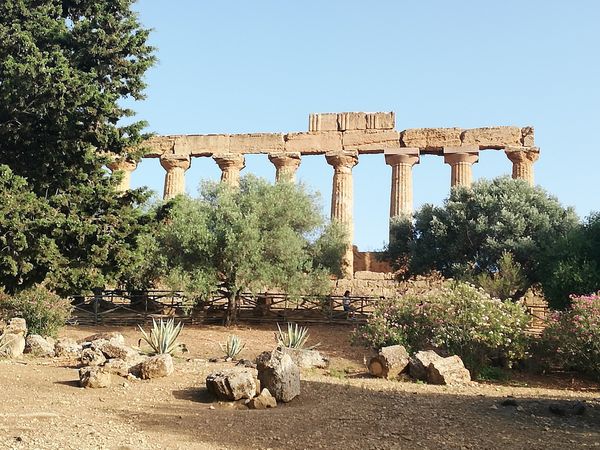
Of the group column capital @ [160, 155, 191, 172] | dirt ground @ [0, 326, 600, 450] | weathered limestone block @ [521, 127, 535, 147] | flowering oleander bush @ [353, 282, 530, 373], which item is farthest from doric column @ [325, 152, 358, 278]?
A: dirt ground @ [0, 326, 600, 450]

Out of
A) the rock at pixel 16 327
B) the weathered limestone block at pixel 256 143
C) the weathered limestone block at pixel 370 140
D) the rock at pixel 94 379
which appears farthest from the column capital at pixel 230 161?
the rock at pixel 94 379

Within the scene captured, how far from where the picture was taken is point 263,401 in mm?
8672

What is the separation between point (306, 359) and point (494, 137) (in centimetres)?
1766

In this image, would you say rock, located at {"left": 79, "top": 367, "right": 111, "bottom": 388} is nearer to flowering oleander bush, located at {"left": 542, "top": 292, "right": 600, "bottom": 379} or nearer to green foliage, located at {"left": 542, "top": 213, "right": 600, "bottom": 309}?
flowering oleander bush, located at {"left": 542, "top": 292, "right": 600, "bottom": 379}

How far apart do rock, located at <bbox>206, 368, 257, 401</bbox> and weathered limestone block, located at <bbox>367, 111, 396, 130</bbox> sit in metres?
20.4

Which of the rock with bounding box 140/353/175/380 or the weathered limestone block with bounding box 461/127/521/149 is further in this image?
the weathered limestone block with bounding box 461/127/521/149

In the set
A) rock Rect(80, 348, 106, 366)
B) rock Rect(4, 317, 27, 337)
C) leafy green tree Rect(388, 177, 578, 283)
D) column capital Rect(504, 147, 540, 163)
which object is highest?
column capital Rect(504, 147, 540, 163)

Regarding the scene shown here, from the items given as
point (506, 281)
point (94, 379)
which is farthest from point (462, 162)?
point (94, 379)

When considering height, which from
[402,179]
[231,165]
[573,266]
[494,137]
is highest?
[494,137]

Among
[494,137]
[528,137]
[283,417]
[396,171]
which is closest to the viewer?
[283,417]

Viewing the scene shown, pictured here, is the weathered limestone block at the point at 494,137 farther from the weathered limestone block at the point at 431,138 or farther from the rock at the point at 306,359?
the rock at the point at 306,359

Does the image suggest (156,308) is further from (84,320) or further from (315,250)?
(315,250)

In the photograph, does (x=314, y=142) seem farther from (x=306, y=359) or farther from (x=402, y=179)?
(x=306, y=359)

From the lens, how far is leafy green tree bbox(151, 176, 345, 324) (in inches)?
821
